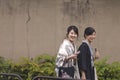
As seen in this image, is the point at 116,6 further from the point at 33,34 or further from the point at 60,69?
the point at 60,69

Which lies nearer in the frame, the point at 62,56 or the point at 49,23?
the point at 62,56

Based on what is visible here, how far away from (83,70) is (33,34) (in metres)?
3.44

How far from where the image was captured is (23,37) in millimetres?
10156

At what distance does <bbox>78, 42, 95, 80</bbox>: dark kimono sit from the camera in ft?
22.8

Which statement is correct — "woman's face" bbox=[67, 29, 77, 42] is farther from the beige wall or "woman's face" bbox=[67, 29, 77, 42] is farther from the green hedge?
the beige wall

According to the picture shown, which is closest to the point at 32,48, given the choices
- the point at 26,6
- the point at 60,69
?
the point at 26,6

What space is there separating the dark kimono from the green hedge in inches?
102

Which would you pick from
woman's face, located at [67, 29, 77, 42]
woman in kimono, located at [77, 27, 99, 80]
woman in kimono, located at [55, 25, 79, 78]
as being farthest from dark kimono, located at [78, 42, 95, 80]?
woman's face, located at [67, 29, 77, 42]

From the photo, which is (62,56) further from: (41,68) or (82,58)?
(41,68)

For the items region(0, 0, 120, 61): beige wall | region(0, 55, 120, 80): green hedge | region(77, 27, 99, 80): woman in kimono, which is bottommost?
region(77, 27, 99, 80): woman in kimono

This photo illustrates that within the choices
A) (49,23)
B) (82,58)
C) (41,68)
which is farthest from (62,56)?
(49,23)

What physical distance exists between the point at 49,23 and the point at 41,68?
1.17m

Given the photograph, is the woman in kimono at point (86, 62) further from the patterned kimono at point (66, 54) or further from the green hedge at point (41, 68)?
the green hedge at point (41, 68)

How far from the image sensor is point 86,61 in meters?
6.98
